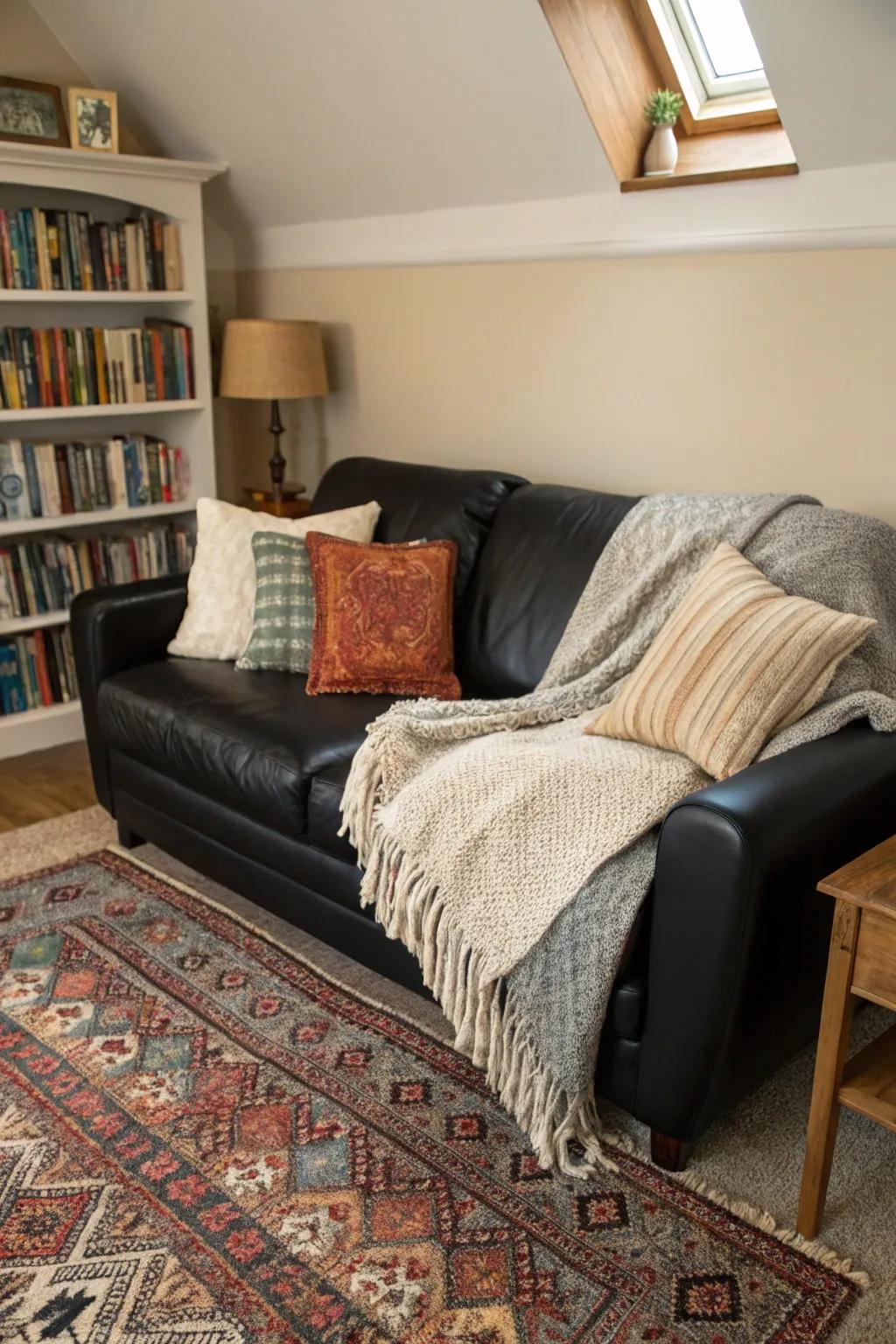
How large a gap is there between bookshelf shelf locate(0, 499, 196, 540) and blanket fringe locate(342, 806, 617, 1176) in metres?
1.79

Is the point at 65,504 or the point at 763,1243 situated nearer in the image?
the point at 763,1243

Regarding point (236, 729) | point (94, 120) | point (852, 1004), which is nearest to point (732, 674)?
point (852, 1004)

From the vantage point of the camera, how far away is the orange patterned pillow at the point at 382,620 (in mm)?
2574

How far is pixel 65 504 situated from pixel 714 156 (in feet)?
6.75

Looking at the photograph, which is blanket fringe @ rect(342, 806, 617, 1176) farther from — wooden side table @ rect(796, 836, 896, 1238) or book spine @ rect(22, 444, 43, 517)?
book spine @ rect(22, 444, 43, 517)

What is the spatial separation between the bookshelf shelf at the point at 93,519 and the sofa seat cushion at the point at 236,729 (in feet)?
2.78

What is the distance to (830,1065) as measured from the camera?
163 cm

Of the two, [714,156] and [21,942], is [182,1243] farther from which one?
[714,156]

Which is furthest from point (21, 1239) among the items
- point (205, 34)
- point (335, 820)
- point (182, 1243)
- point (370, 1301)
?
point (205, 34)

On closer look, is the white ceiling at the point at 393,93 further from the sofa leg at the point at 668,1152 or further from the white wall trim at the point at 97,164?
the sofa leg at the point at 668,1152

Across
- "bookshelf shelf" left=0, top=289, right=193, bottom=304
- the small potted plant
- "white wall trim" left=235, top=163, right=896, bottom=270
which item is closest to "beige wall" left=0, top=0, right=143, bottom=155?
"bookshelf shelf" left=0, top=289, right=193, bottom=304

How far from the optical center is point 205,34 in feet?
10.5

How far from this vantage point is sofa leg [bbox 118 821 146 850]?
9.41 feet

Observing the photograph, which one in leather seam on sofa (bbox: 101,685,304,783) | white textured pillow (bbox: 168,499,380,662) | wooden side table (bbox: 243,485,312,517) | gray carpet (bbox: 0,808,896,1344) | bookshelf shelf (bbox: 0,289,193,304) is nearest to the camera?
gray carpet (bbox: 0,808,896,1344)
